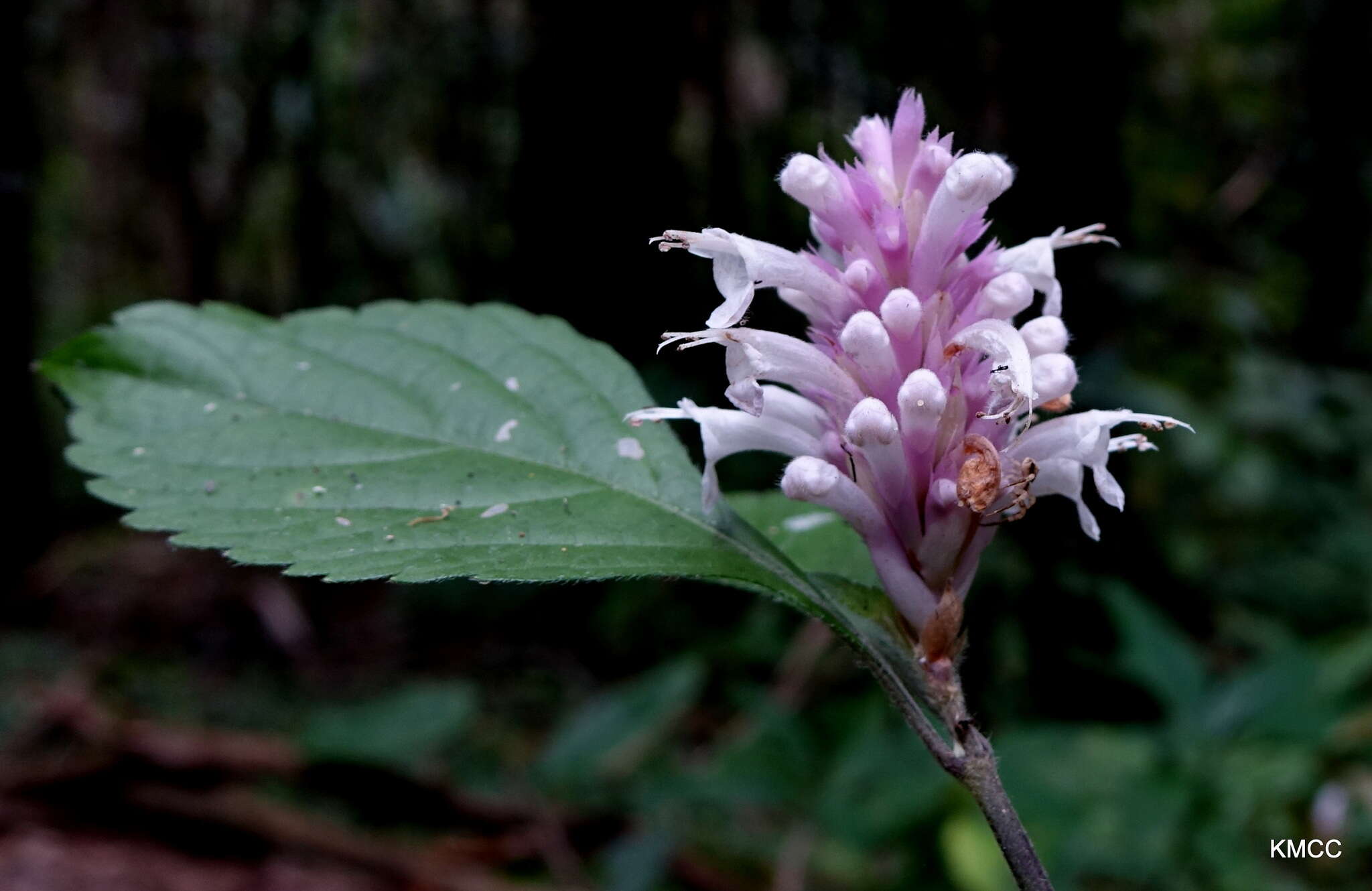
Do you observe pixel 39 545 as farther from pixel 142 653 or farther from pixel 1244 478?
pixel 1244 478

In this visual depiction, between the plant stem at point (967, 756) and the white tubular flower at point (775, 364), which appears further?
the white tubular flower at point (775, 364)

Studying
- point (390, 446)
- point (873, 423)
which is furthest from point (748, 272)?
point (390, 446)

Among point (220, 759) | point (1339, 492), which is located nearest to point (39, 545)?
point (220, 759)

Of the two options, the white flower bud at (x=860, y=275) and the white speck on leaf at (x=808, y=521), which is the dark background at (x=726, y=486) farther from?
the white flower bud at (x=860, y=275)

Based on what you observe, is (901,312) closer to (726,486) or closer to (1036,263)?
(1036,263)

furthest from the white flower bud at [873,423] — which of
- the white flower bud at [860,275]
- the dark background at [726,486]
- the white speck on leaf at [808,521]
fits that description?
the dark background at [726,486]

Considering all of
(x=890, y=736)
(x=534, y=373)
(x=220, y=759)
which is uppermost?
(x=534, y=373)
